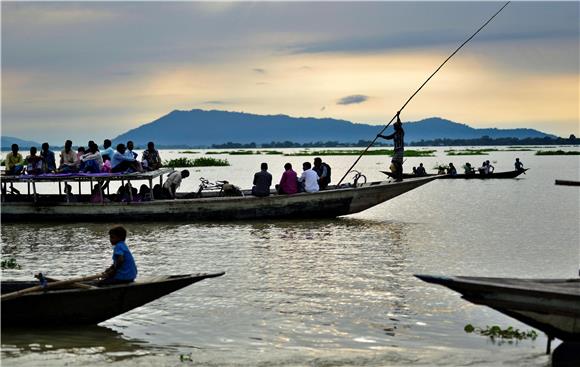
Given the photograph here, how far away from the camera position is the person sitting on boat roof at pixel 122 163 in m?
20.0

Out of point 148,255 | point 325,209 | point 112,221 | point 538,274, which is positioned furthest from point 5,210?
point 538,274

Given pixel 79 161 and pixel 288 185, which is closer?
pixel 288 185

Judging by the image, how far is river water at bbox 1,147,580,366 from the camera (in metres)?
8.52

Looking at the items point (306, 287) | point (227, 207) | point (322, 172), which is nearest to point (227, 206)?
point (227, 207)

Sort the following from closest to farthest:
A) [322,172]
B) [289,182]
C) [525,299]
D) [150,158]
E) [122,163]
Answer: [525,299] → [122,163] → [289,182] → [322,172] → [150,158]

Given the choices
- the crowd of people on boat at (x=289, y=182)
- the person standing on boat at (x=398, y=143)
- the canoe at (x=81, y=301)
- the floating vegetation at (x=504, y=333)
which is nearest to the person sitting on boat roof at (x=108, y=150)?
the crowd of people on boat at (x=289, y=182)

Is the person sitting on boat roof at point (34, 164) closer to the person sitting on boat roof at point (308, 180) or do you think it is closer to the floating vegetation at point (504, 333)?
the person sitting on boat roof at point (308, 180)

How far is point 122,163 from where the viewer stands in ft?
65.9

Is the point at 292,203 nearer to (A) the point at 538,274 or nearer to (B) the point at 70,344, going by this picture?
(A) the point at 538,274

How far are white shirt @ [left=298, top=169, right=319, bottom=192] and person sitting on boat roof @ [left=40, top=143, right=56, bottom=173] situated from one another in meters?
6.84

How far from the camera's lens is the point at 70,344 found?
882 centimetres

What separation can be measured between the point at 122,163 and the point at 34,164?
2.64 metres

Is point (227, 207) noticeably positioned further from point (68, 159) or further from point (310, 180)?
point (68, 159)

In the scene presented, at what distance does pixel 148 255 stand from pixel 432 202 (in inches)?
654
